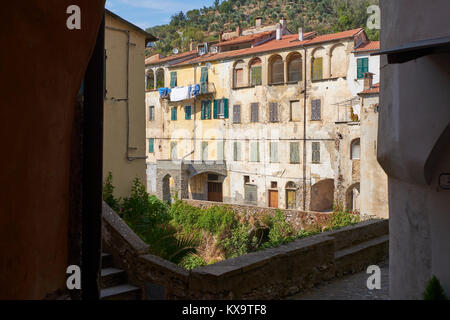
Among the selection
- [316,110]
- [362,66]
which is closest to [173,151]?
[316,110]

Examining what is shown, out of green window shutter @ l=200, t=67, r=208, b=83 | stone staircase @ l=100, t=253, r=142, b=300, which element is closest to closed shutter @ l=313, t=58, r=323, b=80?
green window shutter @ l=200, t=67, r=208, b=83

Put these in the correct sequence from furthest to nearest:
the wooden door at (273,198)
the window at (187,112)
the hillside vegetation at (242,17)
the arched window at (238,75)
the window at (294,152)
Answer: the hillside vegetation at (242,17)
the window at (187,112)
the arched window at (238,75)
the wooden door at (273,198)
the window at (294,152)

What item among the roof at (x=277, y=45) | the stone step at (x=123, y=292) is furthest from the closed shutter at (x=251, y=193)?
the stone step at (x=123, y=292)

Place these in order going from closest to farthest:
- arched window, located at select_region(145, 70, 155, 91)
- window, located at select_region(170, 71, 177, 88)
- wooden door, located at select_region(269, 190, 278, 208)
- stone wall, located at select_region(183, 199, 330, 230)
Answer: stone wall, located at select_region(183, 199, 330, 230) → wooden door, located at select_region(269, 190, 278, 208) → window, located at select_region(170, 71, 177, 88) → arched window, located at select_region(145, 70, 155, 91)

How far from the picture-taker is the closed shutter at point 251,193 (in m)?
36.0

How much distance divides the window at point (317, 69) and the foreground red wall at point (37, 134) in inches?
1176

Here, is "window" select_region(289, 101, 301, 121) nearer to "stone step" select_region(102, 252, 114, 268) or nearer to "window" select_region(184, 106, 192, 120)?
"window" select_region(184, 106, 192, 120)

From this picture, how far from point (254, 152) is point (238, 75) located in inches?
248

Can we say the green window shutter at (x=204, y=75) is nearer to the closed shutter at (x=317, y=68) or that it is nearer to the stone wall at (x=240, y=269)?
the closed shutter at (x=317, y=68)

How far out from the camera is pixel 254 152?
3597 centimetres

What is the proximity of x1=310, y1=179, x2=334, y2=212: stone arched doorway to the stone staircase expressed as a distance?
1044 inches

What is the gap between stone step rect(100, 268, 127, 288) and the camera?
23.1 ft

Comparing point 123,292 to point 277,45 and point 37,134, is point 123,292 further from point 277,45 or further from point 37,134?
point 277,45
